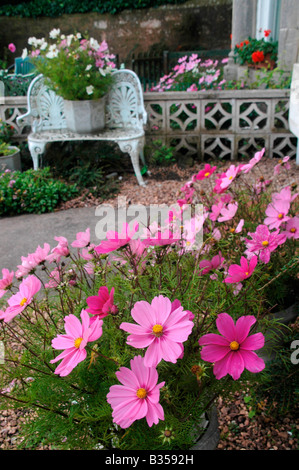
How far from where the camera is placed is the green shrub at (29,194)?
4250 millimetres

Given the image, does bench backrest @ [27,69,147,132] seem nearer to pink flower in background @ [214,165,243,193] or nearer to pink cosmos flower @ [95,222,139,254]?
pink flower in background @ [214,165,243,193]

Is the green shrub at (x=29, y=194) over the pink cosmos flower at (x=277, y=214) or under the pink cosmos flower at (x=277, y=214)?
under

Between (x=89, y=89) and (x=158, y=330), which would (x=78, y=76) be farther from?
(x=158, y=330)

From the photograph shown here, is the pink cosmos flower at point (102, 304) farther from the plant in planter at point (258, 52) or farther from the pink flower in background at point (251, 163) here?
the plant in planter at point (258, 52)

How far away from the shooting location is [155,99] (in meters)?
5.27

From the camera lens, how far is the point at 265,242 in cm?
122

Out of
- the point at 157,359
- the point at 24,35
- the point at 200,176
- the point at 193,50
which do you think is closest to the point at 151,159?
the point at 200,176

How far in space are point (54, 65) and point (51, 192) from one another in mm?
1423

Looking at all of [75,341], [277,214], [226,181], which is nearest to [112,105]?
[226,181]

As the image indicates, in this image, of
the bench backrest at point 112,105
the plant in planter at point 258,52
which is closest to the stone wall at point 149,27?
the plant in planter at point 258,52

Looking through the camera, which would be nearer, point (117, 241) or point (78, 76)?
point (117, 241)

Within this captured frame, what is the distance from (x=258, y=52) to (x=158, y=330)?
6.15 metres

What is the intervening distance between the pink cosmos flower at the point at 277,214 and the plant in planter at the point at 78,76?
364 centimetres

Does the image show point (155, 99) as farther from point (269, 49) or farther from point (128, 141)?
point (269, 49)
